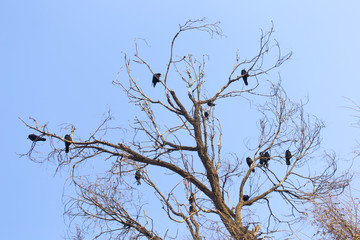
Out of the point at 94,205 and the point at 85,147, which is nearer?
the point at 85,147

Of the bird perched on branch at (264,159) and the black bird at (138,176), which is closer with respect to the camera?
the black bird at (138,176)

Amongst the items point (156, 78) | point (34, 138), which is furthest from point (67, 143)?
point (156, 78)

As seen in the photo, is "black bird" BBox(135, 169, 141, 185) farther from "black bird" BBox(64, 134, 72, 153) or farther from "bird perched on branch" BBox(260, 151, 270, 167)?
"bird perched on branch" BBox(260, 151, 270, 167)

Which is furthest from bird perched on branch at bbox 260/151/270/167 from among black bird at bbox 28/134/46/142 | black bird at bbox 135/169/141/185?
black bird at bbox 28/134/46/142

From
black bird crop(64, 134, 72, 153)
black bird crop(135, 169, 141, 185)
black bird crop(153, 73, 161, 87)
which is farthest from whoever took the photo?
black bird crop(153, 73, 161, 87)

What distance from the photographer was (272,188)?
8.32m

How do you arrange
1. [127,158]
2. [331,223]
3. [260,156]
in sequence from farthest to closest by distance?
[260,156] → [127,158] → [331,223]

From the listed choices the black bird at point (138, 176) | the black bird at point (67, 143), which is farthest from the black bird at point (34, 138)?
the black bird at point (138, 176)

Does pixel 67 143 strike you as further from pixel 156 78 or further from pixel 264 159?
pixel 264 159

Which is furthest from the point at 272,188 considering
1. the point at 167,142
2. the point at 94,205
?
the point at 94,205

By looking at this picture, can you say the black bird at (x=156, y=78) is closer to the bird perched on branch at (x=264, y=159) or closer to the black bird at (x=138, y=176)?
the black bird at (x=138, y=176)

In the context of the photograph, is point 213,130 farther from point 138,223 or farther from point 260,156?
point 138,223

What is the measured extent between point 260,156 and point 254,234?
6.09 ft

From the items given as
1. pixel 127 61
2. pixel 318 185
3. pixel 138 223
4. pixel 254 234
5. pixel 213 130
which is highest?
pixel 127 61
